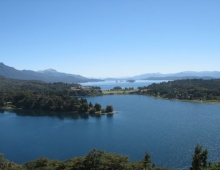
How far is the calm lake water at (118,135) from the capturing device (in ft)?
114

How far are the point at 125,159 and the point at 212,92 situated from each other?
80.8 m

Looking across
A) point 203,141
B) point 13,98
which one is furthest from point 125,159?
point 13,98

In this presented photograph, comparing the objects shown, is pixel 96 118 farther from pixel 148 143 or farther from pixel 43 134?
pixel 148 143

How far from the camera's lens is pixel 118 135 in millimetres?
44219

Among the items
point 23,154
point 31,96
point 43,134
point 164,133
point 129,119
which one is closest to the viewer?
point 23,154

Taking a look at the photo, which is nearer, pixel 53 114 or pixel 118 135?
pixel 118 135

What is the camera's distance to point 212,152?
34.2 metres

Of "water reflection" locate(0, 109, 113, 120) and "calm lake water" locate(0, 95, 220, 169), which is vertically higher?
"water reflection" locate(0, 109, 113, 120)

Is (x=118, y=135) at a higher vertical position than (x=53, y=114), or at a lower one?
lower

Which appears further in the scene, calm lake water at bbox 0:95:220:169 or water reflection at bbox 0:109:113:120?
water reflection at bbox 0:109:113:120

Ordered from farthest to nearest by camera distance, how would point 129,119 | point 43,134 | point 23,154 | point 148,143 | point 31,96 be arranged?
point 31,96 → point 129,119 → point 43,134 → point 148,143 → point 23,154

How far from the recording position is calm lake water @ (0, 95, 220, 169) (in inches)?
1371

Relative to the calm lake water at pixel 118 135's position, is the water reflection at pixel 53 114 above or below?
above

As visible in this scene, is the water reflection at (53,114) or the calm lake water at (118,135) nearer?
the calm lake water at (118,135)
